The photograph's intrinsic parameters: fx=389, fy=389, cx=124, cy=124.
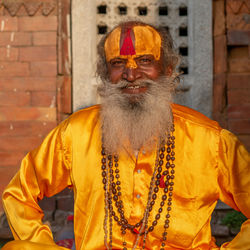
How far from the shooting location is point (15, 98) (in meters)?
4.42

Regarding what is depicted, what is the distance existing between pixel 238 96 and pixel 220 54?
0.53 m

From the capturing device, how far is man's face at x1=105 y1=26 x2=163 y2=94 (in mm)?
Result: 2432

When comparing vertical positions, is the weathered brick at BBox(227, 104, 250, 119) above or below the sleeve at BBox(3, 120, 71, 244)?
above

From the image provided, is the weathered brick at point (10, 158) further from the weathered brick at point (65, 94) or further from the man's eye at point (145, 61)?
the man's eye at point (145, 61)

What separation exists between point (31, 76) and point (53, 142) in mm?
2136

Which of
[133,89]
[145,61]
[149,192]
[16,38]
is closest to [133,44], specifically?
[145,61]

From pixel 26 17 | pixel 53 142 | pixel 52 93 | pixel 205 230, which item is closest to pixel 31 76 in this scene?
pixel 52 93

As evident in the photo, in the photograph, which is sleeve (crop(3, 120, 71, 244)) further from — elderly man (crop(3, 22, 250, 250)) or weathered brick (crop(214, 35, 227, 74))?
weathered brick (crop(214, 35, 227, 74))

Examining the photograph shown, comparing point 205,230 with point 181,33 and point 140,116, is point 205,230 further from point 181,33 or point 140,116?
point 181,33

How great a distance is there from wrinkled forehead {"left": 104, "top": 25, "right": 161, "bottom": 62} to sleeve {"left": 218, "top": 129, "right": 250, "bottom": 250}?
0.72 meters

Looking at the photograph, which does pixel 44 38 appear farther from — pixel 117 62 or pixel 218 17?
pixel 117 62

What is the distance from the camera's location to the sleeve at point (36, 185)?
226 cm

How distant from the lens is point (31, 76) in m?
4.42

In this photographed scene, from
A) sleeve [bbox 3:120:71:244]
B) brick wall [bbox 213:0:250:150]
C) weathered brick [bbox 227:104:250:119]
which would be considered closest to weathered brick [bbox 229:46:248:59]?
brick wall [bbox 213:0:250:150]
